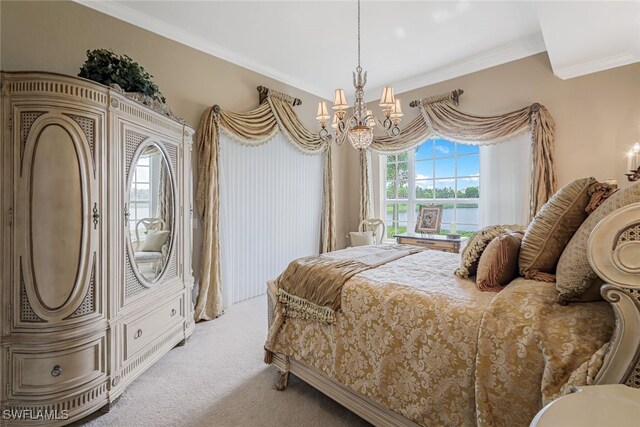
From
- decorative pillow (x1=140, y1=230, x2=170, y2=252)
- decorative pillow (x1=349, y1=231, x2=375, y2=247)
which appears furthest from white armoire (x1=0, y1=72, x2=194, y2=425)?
decorative pillow (x1=349, y1=231, x2=375, y2=247)

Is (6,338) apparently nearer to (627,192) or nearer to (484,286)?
(484,286)

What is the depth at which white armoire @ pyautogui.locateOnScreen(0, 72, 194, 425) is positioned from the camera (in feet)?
5.08

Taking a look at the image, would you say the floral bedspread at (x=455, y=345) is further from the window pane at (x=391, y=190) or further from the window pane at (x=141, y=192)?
the window pane at (x=391, y=190)

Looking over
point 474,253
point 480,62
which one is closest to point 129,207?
point 474,253

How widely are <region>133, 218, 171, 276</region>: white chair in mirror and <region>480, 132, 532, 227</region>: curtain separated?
143 inches

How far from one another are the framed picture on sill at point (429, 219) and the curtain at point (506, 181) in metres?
0.54

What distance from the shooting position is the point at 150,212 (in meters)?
2.17

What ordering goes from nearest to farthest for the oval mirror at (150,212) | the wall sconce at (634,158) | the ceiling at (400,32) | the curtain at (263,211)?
the oval mirror at (150,212)
the ceiling at (400,32)
the wall sconce at (634,158)
the curtain at (263,211)

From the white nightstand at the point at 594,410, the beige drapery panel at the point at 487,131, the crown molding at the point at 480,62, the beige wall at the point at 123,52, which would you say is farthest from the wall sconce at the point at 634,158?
the beige wall at the point at 123,52

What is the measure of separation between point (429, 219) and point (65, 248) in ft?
12.8

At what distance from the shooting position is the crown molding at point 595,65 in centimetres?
277

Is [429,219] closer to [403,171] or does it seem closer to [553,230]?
[403,171]

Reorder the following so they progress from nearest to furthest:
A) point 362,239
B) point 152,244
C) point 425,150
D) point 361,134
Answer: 1. point 152,244
2. point 361,134
3. point 362,239
4. point 425,150

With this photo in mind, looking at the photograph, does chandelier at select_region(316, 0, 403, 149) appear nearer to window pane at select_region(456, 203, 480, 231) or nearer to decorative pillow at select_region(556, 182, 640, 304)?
decorative pillow at select_region(556, 182, 640, 304)
